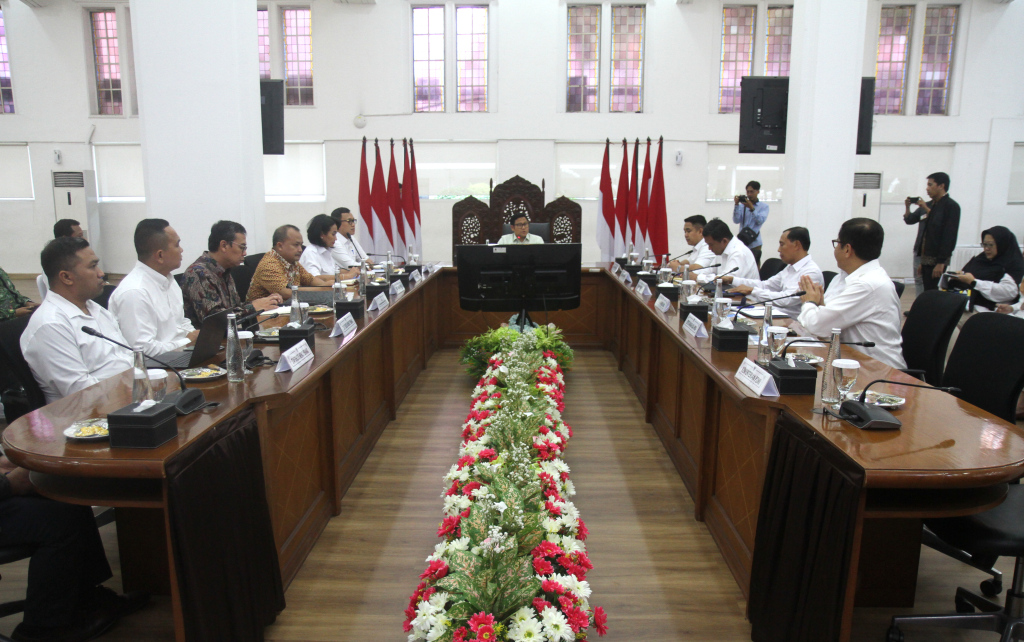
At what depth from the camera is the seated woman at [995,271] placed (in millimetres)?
4973

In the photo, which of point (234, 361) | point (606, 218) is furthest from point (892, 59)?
point (234, 361)

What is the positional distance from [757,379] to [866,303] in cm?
116

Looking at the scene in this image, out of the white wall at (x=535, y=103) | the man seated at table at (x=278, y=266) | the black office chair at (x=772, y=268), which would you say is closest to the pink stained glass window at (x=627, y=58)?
the white wall at (x=535, y=103)

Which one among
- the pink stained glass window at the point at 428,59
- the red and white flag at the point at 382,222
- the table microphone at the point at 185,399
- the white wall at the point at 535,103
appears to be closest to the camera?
the table microphone at the point at 185,399

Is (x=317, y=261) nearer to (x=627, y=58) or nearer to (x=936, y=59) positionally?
(x=627, y=58)

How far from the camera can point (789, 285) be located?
4543 millimetres

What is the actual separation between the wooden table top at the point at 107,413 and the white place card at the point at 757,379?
152cm

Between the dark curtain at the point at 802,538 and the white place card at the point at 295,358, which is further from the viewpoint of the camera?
the white place card at the point at 295,358

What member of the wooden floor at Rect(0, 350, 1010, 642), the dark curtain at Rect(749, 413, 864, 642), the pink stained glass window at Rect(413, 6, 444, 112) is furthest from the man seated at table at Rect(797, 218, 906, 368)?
the pink stained glass window at Rect(413, 6, 444, 112)

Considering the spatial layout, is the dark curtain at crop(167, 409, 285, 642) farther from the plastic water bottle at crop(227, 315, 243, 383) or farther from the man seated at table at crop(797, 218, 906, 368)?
the man seated at table at crop(797, 218, 906, 368)

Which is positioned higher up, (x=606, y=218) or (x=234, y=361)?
(x=606, y=218)

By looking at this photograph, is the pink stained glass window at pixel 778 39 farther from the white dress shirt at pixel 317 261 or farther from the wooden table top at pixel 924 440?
the wooden table top at pixel 924 440

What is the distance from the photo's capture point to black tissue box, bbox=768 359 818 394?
211 centimetres

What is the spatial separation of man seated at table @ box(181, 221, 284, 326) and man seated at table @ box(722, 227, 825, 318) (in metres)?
3.12
